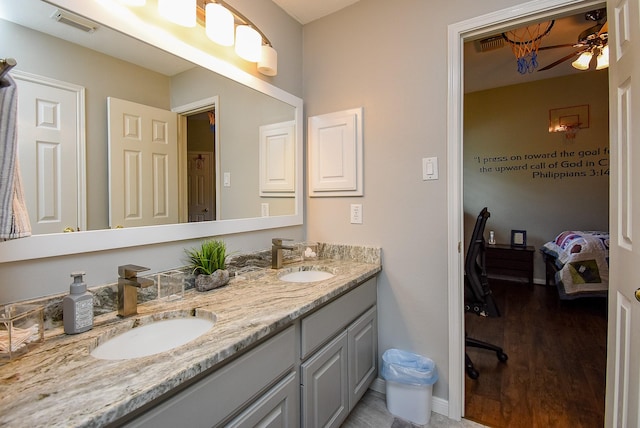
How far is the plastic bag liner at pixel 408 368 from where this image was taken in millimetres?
1577

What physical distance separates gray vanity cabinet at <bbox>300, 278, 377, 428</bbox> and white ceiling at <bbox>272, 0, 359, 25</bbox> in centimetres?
174

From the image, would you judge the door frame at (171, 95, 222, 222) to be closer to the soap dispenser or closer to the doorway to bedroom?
the soap dispenser

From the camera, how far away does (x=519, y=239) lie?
13.9 ft

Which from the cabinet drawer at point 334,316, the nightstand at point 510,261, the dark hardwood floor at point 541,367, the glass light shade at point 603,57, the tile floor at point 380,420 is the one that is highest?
the glass light shade at point 603,57

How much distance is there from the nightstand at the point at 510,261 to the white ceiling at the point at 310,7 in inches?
144

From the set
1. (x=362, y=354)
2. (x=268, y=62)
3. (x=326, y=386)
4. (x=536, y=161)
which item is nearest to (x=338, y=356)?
(x=326, y=386)

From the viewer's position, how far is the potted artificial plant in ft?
4.30

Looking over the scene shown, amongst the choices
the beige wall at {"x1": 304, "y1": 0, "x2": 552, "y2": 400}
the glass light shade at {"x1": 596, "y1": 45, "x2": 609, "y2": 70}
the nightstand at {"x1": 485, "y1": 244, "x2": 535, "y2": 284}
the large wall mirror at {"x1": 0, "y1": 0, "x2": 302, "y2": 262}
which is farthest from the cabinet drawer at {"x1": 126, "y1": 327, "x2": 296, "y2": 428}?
the nightstand at {"x1": 485, "y1": 244, "x2": 535, "y2": 284}

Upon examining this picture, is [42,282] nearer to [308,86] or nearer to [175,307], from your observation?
[175,307]

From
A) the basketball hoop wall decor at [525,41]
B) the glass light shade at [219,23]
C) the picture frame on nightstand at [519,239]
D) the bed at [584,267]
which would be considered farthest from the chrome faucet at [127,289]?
the picture frame on nightstand at [519,239]

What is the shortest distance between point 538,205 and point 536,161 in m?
0.61

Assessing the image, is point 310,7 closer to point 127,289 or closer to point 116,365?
point 127,289

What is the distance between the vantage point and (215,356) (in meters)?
0.78

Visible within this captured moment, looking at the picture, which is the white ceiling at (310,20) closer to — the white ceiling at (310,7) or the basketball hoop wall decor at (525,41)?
the white ceiling at (310,7)
